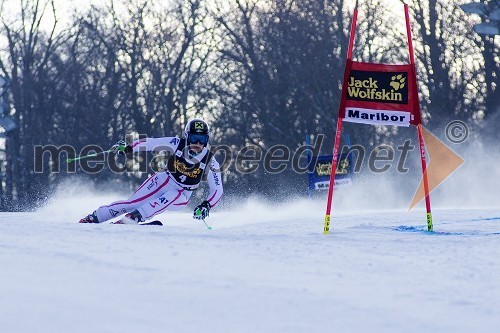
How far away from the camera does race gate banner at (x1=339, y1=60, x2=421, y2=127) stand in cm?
875

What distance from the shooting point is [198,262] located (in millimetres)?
5617

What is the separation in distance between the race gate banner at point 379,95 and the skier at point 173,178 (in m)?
1.59

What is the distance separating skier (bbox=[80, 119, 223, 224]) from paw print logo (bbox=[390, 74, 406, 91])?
188 cm

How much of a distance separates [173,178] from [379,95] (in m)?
2.27

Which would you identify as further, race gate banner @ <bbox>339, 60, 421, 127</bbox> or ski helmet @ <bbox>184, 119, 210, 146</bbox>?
ski helmet @ <bbox>184, 119, 210, 146</bbox>

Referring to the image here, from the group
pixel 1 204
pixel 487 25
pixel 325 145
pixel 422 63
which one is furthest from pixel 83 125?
pixel 487 25

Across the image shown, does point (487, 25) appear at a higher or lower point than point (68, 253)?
higher

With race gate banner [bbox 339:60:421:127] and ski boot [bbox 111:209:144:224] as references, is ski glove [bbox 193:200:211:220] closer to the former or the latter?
ski boot [bbox 111:209:144:224]

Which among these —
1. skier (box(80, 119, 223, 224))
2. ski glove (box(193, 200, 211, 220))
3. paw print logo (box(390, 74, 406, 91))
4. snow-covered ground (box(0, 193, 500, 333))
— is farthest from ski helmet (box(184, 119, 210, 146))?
snow-covered ground (box(0, 193, 500, 333))

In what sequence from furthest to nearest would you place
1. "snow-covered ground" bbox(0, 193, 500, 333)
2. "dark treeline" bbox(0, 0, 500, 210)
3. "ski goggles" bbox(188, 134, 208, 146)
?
"dark treeline" bbox(0, 0, 500, 210), "ski goggles" bbox(188, 134, 208, 146), "snow-covered ground" bbox(0, 193, 500, 333)

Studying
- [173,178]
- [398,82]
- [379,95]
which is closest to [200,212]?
[173,178]

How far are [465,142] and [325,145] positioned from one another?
170 inches

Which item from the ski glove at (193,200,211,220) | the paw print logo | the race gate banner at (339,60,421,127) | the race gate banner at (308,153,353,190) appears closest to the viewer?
the race gate banner at (339,60,421,127)

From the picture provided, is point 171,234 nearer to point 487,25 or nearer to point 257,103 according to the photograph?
point 487,25
